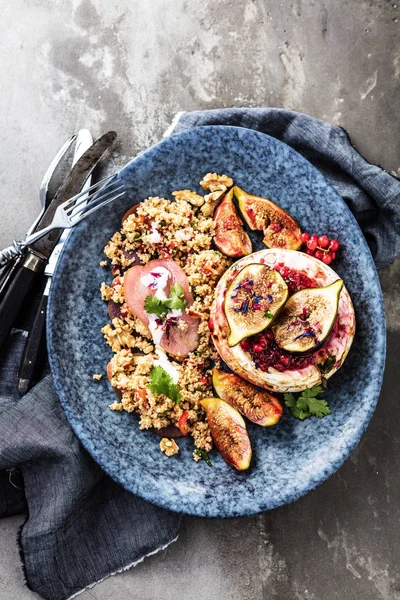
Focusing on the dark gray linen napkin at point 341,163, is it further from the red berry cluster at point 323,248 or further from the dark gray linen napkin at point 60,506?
the dark gray linen napkin at point 60,506

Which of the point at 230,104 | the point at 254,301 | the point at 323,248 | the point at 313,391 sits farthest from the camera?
the point at 230,104

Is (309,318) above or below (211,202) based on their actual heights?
below

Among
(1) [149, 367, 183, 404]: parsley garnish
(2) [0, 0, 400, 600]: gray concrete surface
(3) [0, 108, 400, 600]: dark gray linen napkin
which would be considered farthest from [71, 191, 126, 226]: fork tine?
(1) [149, 367, 183, 404]: parsley garnish

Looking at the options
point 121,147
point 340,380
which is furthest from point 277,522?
point 121,147

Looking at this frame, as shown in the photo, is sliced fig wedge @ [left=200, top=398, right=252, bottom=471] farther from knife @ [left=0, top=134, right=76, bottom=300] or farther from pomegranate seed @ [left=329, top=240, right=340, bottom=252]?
knife @ [left=0, top=134, right=76, bottom=300]

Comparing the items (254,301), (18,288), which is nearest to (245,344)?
(254,301)

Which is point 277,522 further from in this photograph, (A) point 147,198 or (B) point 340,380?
(A) point 147,198

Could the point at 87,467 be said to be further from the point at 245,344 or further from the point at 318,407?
the point at 318,407
